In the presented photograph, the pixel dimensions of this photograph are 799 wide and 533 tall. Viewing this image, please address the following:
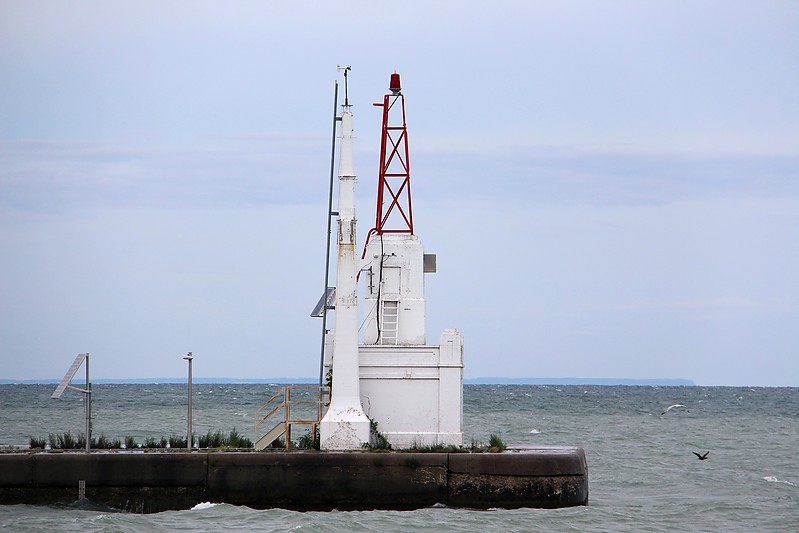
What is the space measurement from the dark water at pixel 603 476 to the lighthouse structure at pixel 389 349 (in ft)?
7.73

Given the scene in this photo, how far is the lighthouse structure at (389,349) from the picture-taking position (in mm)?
27359

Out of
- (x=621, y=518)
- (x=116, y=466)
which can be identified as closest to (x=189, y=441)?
(x=116, y=466)

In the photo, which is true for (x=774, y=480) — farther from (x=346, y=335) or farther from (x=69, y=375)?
(x=69, y=375)

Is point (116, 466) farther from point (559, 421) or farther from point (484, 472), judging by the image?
point (559, 421)

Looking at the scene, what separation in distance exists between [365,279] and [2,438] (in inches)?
1135

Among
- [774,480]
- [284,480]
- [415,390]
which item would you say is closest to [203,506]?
[284,480]

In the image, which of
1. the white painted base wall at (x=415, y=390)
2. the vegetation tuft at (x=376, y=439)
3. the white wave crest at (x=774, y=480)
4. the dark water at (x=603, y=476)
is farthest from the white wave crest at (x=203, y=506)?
the white wave crest at (x=774, y=480)

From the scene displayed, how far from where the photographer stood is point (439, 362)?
2802 cm

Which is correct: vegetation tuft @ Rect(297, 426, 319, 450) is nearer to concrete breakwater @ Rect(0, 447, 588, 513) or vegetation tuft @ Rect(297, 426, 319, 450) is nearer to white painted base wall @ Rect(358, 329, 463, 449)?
concrete breakwater @ Rect(0, 447, 588, 513)

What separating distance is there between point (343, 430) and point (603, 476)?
13797mm

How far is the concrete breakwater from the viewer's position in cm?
2622

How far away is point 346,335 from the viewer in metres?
27.4

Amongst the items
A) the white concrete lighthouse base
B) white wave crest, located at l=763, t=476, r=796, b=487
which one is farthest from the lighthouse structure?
white wave crest, located at l=763, t=476, r=796, b=487

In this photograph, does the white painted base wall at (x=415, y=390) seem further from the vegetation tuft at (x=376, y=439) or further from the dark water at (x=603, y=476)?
the dark water at (x=603, y=476)
